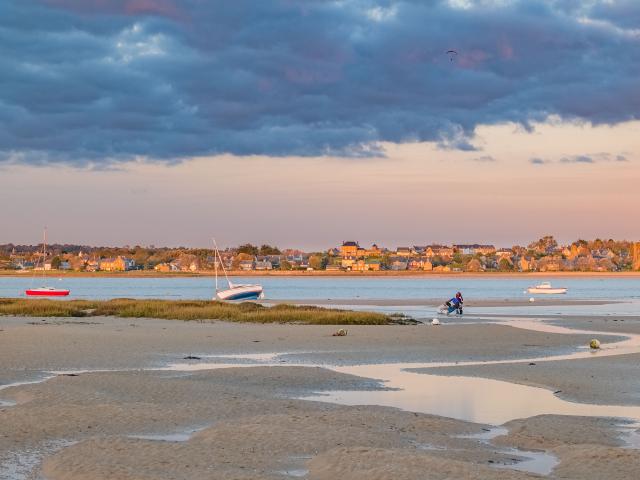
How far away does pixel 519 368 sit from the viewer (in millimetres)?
26078

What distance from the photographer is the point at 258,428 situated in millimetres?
15398

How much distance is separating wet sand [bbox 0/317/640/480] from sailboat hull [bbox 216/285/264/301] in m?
53.3

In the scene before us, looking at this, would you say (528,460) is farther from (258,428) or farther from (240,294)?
(240,294)

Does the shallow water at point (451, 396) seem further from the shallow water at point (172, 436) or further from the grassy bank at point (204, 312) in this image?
the grassy bank at point (204, 312)

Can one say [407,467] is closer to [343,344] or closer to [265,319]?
[343,344]

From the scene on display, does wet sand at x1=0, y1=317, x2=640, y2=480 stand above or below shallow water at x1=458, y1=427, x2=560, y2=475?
above

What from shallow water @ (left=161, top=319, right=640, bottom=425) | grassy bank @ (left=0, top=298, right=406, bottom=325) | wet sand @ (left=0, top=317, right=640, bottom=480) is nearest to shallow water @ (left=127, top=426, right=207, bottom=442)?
wet sand @ (left=0, top=317, right=640, bottom=480)

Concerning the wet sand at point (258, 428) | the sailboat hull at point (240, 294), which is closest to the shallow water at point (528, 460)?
the wet sand at point (258, 428)

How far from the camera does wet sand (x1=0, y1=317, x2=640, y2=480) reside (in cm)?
1285

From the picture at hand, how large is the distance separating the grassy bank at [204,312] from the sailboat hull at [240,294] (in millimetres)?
23312

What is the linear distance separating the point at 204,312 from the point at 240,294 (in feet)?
107

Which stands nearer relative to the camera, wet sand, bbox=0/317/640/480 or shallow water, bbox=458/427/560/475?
wet sand, bbox=0/317/640/480

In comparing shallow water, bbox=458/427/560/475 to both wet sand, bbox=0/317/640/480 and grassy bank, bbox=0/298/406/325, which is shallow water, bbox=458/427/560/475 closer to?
wet sand, bbox=0/317/640/480

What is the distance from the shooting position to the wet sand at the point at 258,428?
12.9 metres
